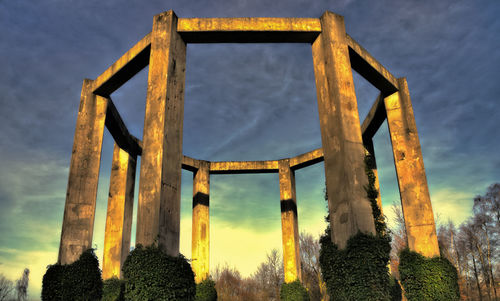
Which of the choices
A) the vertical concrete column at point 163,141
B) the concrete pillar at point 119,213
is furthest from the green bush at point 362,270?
the concrete pillar at point 119,213

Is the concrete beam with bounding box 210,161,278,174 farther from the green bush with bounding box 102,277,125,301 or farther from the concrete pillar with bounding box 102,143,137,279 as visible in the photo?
the green bush with bounding box 102,277,125,301

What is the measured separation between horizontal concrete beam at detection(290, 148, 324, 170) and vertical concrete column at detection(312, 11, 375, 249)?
9.01 meters

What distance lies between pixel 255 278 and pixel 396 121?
51.2 metres

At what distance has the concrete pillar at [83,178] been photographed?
40.2 ft

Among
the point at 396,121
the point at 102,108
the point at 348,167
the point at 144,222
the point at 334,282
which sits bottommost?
the point at 334,282

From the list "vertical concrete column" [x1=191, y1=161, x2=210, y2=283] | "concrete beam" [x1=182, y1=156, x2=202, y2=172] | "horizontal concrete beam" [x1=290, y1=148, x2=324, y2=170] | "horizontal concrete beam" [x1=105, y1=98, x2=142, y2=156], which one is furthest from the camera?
"concrete beam" [x1=182, y1=156, x2=202, y2=172]

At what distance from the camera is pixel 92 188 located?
43.6 feet

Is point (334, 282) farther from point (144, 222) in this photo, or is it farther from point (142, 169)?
point (142, 169)

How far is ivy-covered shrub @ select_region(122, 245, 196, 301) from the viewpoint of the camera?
8359mm

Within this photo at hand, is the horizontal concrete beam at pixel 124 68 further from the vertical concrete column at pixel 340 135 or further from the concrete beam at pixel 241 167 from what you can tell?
the concrete beam at pixel 241 167

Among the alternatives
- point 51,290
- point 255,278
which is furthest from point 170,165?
point 255,278

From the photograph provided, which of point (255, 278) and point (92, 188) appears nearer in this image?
point (92, 188)

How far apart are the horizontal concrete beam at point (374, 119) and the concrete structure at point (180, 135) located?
0.04 m

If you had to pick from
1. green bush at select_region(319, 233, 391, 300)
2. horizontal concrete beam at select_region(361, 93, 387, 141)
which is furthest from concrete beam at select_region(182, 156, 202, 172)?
green bush at select_region(319, 233, 391, 300)
